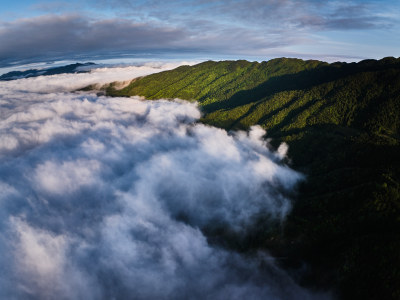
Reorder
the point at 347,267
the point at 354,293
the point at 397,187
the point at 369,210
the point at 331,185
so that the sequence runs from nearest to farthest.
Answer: the point at 354,293
the point at 347,267
the point at 369,210
the point at 397,187
the point at 331,185

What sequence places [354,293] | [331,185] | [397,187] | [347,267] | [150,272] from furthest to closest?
[331,185]
[150,272]
[397,187]
[347,267]
[354,293]

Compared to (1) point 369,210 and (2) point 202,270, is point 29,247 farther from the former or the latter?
(1) point 369,210

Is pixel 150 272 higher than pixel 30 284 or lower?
higher

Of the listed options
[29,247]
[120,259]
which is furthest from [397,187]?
[29,247]

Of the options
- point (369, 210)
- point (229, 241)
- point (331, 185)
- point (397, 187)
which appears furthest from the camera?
point (331, 185)

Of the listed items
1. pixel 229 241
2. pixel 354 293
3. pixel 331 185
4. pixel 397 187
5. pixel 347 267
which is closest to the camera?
pixel 354 293

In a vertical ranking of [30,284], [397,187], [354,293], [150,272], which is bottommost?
[30,284]

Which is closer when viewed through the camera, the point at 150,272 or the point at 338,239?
the point at 338,239

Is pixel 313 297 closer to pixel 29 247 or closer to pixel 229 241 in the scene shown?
pixel 229 241

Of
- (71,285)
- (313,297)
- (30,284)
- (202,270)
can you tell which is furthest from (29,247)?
(313,297)
